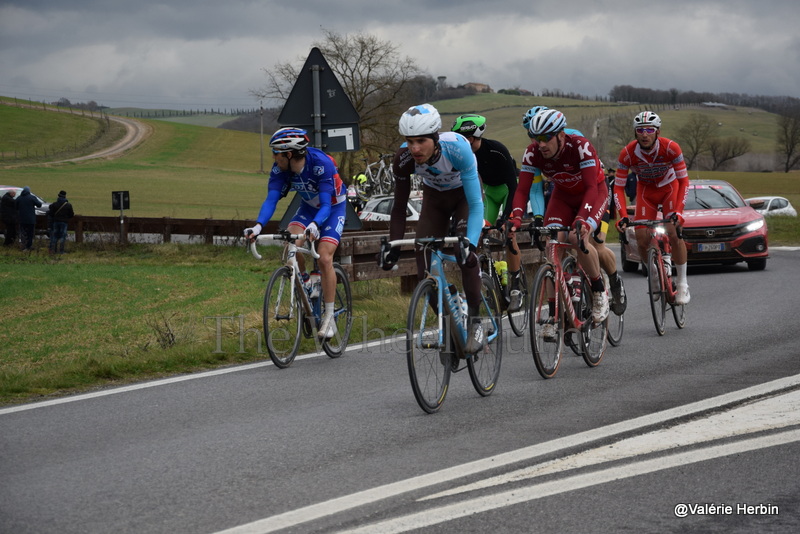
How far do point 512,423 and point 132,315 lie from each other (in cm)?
1244

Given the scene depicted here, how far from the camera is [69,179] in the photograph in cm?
7838

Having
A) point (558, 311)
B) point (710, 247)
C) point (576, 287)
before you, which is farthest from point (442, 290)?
point (710, 247)

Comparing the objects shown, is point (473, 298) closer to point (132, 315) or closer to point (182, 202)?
point (132, 315)

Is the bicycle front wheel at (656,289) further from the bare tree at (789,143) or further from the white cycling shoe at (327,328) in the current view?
the bare tree at (789,143)

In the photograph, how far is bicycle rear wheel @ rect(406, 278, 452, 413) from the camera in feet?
20.7

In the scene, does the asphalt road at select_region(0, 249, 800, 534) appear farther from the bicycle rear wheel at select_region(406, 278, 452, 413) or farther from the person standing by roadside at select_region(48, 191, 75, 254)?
the person standing by roadside at select_region(48, 191, 75, 254)

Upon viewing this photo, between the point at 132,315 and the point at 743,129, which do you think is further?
the point at 743,129

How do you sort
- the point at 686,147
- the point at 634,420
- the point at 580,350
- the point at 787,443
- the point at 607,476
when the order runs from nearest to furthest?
the point at 607,476, the point at 787,443, the point at 634,420, the point at 580,350, the point at 686,147

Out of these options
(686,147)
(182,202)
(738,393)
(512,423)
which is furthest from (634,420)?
(686,147)

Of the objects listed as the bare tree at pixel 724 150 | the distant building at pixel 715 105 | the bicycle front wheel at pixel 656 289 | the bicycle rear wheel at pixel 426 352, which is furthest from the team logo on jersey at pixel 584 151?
the distant building at pixel 715 105

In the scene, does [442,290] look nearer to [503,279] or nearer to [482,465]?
[482,465]

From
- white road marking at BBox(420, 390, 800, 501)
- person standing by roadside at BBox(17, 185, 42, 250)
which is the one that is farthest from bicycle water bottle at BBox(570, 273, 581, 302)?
person standing by roadside at BBox(17, 185, 42, 250)

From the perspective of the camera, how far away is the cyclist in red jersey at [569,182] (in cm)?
802

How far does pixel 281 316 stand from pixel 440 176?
2.22m
